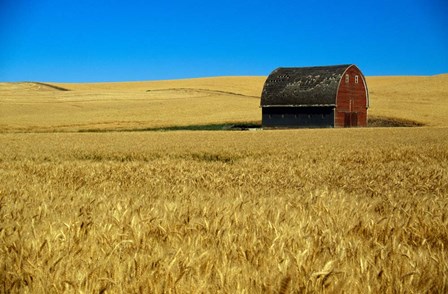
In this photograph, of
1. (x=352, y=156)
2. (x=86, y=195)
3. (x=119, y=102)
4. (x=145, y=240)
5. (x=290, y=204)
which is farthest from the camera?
(x=119, y=102)

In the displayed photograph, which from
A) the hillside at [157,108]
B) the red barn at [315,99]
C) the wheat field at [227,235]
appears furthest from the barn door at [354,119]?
the wheat field at [227,235]

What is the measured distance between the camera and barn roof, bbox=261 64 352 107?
169 feet

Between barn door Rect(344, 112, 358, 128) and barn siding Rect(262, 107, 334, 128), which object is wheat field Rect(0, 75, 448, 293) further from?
barn door Rect(344, 112, 358, 128)

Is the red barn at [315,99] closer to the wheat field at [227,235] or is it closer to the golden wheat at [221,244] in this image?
the wheat field at [227,235]

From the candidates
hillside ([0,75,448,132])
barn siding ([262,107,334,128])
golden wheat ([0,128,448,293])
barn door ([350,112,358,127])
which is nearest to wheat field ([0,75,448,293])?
golden wheat ([0,128,448,293])

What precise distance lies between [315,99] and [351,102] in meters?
4.85

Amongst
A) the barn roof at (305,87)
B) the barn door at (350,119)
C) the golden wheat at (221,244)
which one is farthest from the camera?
the barn door at (350,119)

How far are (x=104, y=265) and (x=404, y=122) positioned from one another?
5217 centimetres

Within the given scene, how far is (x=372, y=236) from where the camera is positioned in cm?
428

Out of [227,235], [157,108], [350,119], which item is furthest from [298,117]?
[227,235]

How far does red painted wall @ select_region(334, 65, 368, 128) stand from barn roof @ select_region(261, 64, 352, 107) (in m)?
0.88

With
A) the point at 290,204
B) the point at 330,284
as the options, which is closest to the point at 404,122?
the point at 290,204

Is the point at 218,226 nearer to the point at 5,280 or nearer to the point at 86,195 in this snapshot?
the point at 5,280

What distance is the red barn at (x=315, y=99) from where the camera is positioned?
51.6 metres
